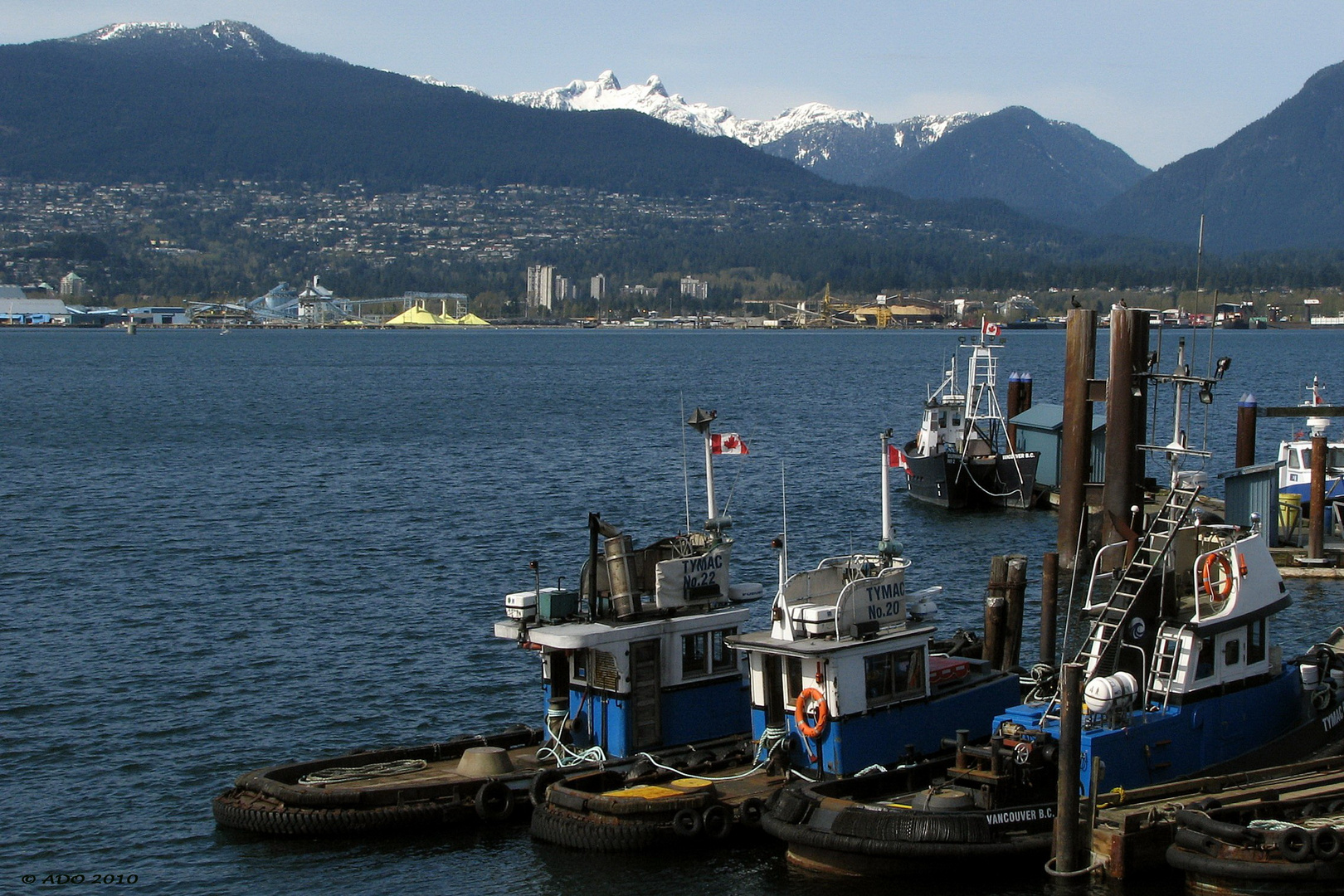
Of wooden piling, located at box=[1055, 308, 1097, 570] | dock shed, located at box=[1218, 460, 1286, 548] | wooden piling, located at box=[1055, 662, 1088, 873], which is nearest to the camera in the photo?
wooden piling, located at box=[1055, 662, 1088, 873]

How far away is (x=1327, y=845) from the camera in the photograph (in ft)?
59.6

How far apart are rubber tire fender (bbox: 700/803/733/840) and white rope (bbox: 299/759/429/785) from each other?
5070mm

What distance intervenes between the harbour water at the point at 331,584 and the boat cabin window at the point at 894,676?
2805mm

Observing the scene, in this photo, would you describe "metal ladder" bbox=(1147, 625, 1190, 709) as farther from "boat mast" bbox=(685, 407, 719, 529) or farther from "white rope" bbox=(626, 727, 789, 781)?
"boat mast" bbox=(685, 407, 719, 529)

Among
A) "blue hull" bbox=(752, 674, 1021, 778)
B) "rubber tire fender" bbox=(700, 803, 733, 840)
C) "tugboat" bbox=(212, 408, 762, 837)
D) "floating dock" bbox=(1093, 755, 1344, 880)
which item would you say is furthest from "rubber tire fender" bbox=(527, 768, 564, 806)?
"floating dock" bbox=(1093, 755, 1344, 880)

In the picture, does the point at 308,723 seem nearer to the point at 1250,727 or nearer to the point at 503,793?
the point at 503,793

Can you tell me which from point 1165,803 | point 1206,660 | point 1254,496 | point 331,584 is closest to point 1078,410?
point 1254,496

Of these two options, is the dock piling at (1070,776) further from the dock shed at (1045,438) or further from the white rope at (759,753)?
the dock shed at (1045,438)

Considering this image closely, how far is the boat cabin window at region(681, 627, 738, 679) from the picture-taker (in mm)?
23516

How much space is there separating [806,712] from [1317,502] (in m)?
22.8

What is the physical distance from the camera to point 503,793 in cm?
2217

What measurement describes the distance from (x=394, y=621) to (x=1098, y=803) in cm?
2065

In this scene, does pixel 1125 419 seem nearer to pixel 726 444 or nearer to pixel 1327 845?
pixel 726 444

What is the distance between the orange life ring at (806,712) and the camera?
841 inches
